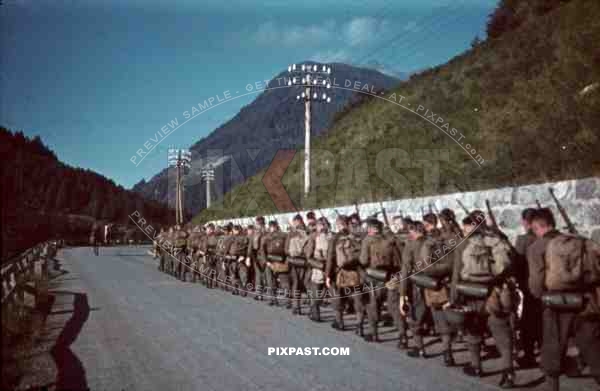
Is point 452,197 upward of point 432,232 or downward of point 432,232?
upward

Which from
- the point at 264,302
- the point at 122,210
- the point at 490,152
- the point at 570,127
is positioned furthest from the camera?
the point at 122,210

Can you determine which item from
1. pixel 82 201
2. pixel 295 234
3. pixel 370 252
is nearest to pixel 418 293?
pixel 370 252

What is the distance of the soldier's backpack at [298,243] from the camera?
1130cm

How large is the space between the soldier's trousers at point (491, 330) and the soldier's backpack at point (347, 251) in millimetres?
2860

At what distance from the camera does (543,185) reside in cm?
828

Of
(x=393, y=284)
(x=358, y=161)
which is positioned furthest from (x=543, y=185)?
(x=358, y=161)

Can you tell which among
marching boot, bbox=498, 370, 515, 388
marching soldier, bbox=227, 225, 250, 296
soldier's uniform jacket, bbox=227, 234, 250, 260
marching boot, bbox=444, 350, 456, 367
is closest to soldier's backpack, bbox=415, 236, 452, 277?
marching boot, bbox=444, 350, 456, 367

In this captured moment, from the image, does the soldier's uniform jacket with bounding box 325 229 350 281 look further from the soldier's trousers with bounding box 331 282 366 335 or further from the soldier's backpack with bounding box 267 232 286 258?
the soldier's backpack with bounding box 267 232 286 258

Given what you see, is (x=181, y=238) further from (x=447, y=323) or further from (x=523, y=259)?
(x=523, y=259)

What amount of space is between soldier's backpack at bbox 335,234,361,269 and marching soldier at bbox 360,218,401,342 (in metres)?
0.39

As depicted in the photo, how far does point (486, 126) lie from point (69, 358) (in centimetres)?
1955

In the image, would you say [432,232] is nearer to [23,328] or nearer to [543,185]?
[543,185]

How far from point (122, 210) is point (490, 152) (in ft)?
257

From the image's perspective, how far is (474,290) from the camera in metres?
6.21
